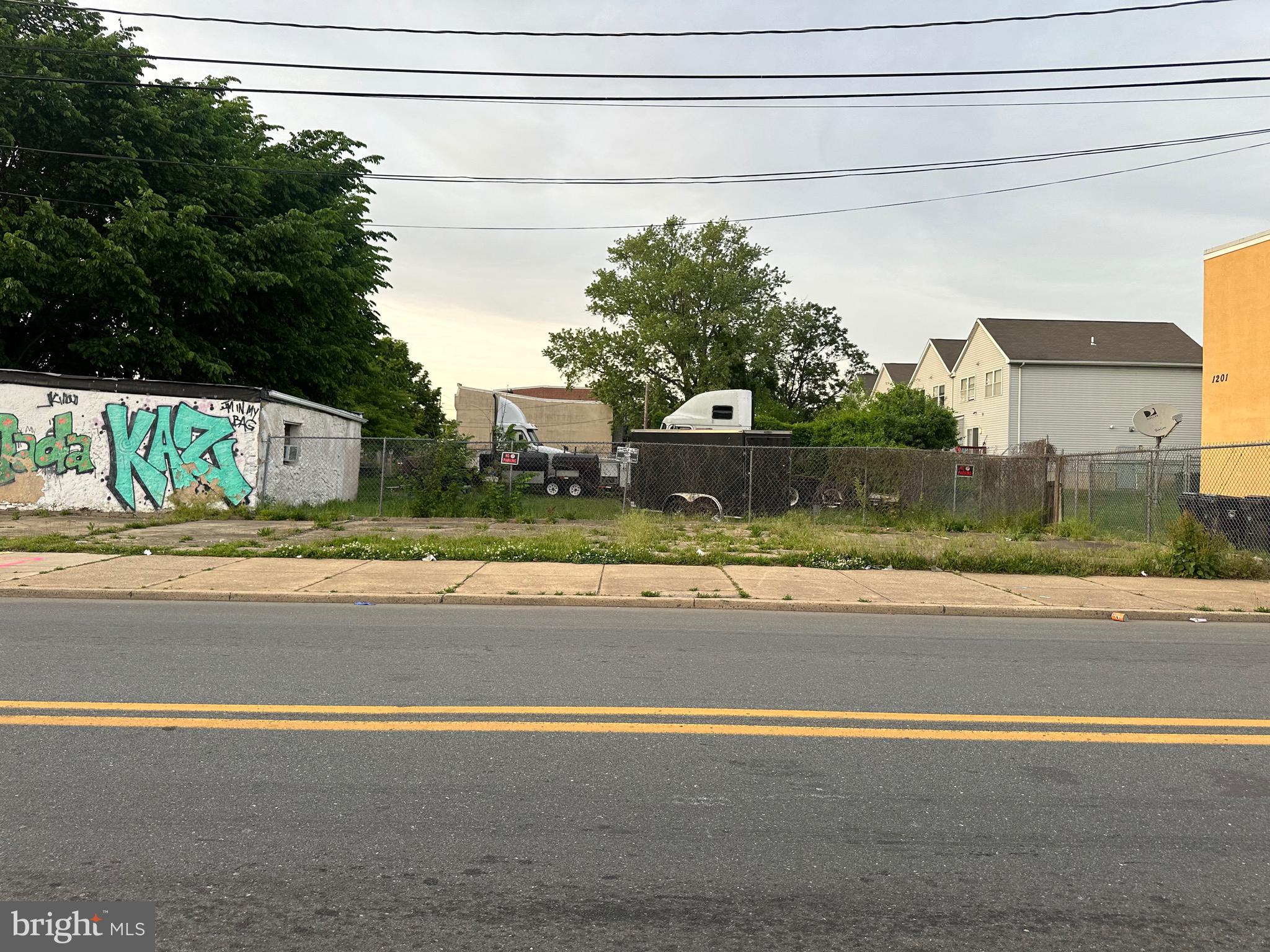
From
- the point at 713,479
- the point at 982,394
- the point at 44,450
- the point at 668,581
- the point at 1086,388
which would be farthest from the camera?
the point at 982,394

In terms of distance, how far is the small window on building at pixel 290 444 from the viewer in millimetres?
19875

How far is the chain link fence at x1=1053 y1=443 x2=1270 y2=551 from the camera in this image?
15312 millimetres

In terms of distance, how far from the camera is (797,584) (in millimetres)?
11062

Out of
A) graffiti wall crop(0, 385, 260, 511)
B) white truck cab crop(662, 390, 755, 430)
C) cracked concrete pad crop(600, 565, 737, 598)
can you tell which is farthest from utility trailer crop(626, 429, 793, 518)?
graffiti wall crop(0, 385, 260, 511)

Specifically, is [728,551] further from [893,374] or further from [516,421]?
[893,374]

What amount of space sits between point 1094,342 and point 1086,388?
2.72 metres

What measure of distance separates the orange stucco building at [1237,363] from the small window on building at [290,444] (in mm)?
22743

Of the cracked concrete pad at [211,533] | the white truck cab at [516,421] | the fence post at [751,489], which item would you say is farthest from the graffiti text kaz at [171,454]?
the fence post at [751,489]

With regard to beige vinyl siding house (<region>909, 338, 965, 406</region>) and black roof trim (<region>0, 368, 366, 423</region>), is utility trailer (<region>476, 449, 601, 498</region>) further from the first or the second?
beige vinyl siding house (<region>909, 338, 965, 406</region>)

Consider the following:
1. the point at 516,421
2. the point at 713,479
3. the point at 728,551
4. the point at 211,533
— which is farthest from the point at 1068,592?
the point at 516,421

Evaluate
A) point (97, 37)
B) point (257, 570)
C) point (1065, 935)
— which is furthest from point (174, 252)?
point (1065, 935)

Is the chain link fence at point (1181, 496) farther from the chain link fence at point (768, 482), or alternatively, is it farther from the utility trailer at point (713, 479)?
the utility trailer at point (713, 479)

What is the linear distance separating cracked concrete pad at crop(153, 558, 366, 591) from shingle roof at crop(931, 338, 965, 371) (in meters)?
41.7

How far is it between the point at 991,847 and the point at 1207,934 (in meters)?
0.78
